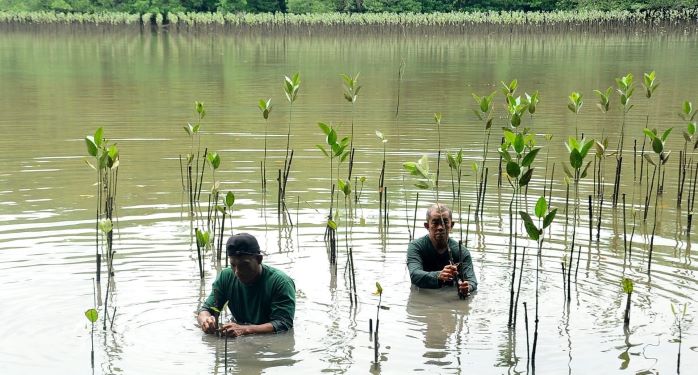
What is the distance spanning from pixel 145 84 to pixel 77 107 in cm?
492

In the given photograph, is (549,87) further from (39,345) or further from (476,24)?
(476,24)

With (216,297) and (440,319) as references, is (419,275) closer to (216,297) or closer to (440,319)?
(440,319)

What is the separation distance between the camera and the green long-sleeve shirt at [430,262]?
7207 mm

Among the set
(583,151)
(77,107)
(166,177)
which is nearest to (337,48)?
(77,107)

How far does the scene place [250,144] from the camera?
13.8m

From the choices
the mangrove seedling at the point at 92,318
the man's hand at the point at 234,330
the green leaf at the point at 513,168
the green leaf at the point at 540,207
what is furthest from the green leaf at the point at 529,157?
the mangrove seedling at the point at 92,318

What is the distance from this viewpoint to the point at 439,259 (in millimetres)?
7477

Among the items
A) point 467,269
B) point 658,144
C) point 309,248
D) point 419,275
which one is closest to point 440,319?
point 419,275

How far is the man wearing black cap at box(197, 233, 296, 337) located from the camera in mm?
6113

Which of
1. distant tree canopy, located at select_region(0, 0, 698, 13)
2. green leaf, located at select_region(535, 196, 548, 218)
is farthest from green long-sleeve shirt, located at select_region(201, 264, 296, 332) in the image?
distant tree canopy, located at select_region(0, 0, 698, 13)

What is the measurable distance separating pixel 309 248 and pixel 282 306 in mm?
2268

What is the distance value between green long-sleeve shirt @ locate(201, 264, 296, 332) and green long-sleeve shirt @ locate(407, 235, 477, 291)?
4.22ft

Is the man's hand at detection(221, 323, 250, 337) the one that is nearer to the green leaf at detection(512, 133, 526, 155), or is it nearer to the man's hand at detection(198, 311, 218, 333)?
the man's hand at detection(198, 311, 218, 333)

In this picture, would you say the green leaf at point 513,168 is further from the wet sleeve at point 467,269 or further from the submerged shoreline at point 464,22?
the submerged shoreline at point 464,22
